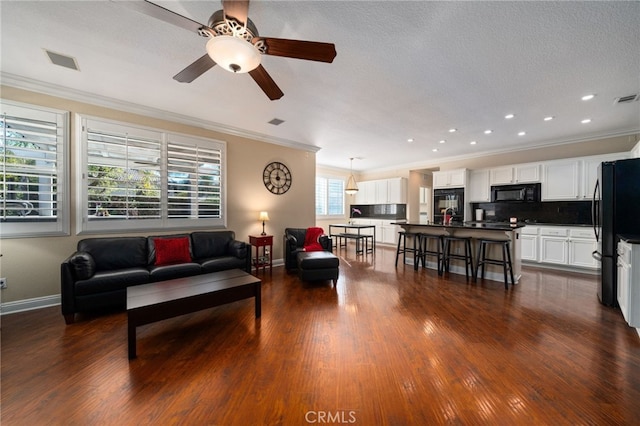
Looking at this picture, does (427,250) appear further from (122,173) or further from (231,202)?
(122,173)

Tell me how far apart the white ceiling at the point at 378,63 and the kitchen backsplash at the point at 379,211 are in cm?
387

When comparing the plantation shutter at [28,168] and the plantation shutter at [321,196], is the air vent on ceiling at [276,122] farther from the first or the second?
the plantation shutter at [321,196]

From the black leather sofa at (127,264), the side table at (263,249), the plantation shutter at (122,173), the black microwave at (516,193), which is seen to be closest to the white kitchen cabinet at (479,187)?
the black microwave at (516,193)

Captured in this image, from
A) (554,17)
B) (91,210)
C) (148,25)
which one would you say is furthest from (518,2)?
(91,210)

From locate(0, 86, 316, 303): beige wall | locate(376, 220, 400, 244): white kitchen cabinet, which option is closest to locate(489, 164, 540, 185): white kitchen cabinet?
locate(376, 220, 400, 244): white kitchen cabinet

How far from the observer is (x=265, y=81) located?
214cm

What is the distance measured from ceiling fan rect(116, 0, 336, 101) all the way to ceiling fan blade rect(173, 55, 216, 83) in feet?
0.89

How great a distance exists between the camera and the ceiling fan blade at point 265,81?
200cm

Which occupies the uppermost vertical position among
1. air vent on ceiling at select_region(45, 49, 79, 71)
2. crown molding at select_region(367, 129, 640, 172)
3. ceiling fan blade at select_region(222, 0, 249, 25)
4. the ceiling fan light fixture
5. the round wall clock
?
air vent on ceiling at select_region(45, 49, 79, 71)

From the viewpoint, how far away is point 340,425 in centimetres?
133

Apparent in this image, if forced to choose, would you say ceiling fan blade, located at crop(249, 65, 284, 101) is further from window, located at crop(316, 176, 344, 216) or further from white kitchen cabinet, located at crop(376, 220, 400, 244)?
white kitchen cabinet, located at crop(376, 220, 400, 244)

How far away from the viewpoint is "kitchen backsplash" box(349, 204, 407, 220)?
25.7ft

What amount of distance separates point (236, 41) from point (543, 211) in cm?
689

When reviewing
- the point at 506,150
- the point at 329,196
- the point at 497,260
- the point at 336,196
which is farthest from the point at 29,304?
the point at 506,150
